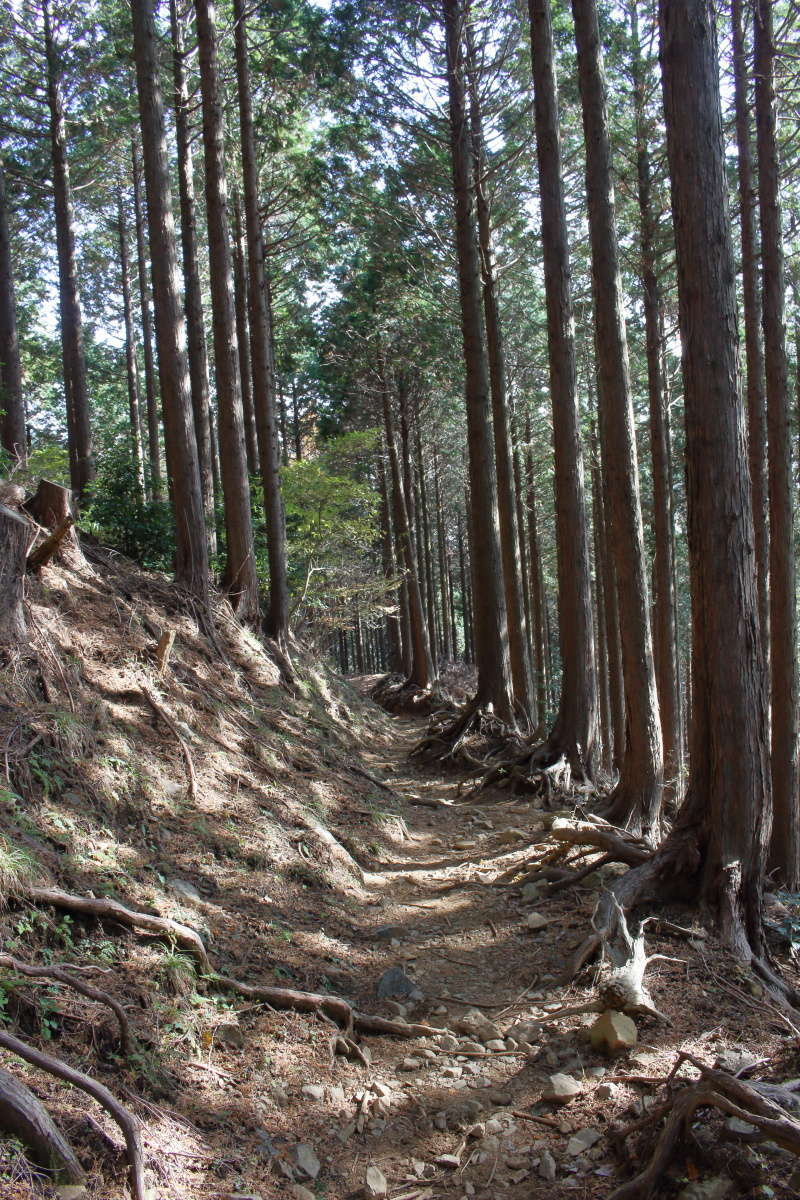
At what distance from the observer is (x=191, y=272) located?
14.9 meters

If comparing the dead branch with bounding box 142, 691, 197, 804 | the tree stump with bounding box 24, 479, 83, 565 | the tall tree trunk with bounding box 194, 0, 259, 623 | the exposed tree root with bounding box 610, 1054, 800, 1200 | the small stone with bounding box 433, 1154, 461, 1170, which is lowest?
the small stone with bounding box 433, 1154, 461, 1170

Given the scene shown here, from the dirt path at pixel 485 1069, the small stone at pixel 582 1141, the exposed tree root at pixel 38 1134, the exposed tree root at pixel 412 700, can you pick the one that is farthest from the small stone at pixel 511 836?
the exposed tree root at pixel 412 700

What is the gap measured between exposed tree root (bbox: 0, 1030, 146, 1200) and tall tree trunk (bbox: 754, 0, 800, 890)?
7998mm

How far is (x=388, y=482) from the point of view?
2705 centimetres

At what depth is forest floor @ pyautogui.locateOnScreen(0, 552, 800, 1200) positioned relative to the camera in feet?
10.2

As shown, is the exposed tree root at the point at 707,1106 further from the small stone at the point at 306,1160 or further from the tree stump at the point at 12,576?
the tree stump at the point at 12,576

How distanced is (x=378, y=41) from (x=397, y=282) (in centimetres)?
569

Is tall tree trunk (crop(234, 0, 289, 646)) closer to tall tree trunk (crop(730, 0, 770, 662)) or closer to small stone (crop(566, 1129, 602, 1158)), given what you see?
tall tree trunk (crop(730, 0, 770, 662))

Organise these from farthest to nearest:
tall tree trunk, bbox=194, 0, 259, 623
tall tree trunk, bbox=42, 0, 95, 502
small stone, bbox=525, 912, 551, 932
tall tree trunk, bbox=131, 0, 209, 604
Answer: tall tree trunk, bbox=42, 0, 95, 502 → tall tree trunk, bbox=194, 0, 259, 623 → tall tree trunk, bbox=131, 0, 209, 604 → small stone, bbox=525, 912, 551, 932

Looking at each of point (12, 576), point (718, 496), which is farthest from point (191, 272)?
point (718, 496)

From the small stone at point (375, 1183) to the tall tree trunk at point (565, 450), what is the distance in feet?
23.5

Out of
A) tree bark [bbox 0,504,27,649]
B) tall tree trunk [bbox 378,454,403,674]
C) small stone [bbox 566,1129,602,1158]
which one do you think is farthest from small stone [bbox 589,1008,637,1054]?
tall tree trunk [bbox 378,454,403,674]

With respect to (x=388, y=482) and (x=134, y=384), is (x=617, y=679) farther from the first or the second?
(x=134, y=384)

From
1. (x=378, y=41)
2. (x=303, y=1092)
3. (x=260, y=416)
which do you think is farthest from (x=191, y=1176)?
(x=378, y=41)
